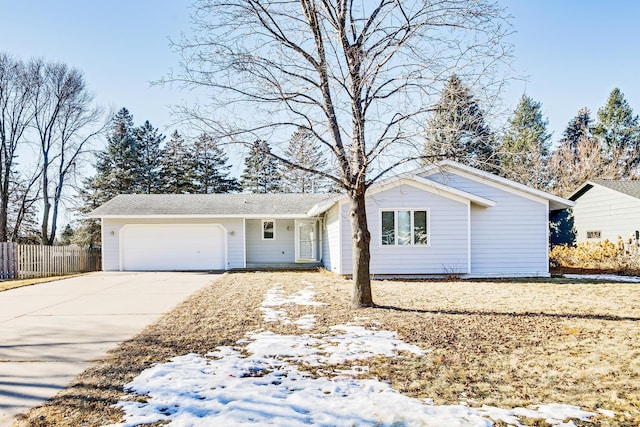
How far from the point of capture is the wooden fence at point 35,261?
1596 cm

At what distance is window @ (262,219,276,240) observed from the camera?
19.3 meters

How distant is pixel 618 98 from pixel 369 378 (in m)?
40.4

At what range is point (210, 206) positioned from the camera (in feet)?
61.7

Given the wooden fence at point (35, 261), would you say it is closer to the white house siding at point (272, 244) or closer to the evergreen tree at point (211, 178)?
the white house siding at point (272, 244)

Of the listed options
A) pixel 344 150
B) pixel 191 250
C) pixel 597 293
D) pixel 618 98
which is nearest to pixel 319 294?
pixel 344 150

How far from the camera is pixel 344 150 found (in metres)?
7.37

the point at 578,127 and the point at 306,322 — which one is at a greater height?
the point at 578,127

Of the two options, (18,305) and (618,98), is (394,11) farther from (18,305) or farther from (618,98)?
(618,98)

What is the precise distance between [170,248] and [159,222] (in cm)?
119

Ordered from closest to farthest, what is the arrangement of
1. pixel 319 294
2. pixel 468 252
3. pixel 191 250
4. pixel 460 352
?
pixel 460 352 → pixel 319 294 → pixel 468 252 → pixel 191 250

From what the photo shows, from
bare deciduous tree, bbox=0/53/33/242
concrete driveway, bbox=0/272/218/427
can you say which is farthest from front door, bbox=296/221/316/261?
bare deciduous tree, bbox=0/53/33/242

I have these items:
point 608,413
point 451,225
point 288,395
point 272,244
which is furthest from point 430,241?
point 288,395

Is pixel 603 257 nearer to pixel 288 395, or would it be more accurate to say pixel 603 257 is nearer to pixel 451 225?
pixel 451 225

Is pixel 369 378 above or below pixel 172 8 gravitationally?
below
